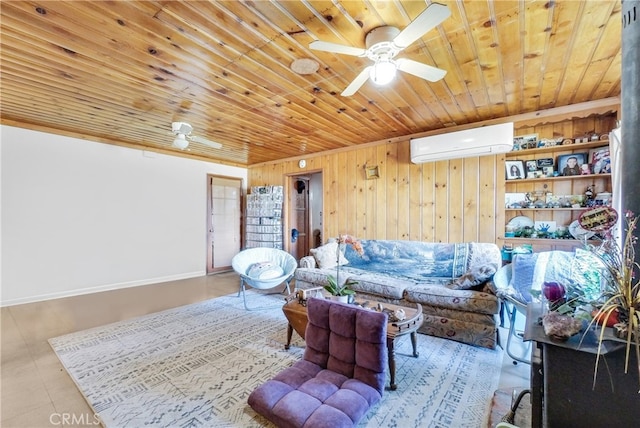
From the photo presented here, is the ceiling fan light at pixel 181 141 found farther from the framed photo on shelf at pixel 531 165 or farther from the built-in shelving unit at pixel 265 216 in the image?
the framed photo on shelf at pixel 531 165

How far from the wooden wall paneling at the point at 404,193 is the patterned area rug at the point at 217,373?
5.66 feet

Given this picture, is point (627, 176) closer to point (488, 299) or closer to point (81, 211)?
point (488, 299)

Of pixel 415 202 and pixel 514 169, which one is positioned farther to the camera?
pixel 415 202

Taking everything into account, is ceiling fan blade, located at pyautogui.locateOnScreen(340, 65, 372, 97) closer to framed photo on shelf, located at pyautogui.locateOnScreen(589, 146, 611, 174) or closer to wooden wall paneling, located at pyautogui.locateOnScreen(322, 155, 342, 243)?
framed photo on shelf, located at pyautogui.locateOnScreen(589, 146, 611, 174)

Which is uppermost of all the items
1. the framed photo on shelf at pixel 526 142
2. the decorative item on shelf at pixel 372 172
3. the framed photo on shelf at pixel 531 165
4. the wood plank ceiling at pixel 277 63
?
the wood plank ceiling at pixel 277 63

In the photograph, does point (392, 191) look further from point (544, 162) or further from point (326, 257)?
point (544, 162)

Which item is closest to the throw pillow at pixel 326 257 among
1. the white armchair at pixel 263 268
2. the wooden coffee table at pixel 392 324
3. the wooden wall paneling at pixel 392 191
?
the white armchair at pixel 263 268

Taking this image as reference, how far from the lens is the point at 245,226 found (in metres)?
6.53

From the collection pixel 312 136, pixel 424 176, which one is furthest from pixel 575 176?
pixel 312 136

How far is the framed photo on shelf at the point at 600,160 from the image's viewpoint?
2.88 m

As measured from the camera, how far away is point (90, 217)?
437 centimetres

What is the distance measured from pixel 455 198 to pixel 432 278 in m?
1.16

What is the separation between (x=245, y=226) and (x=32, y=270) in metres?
3.51
